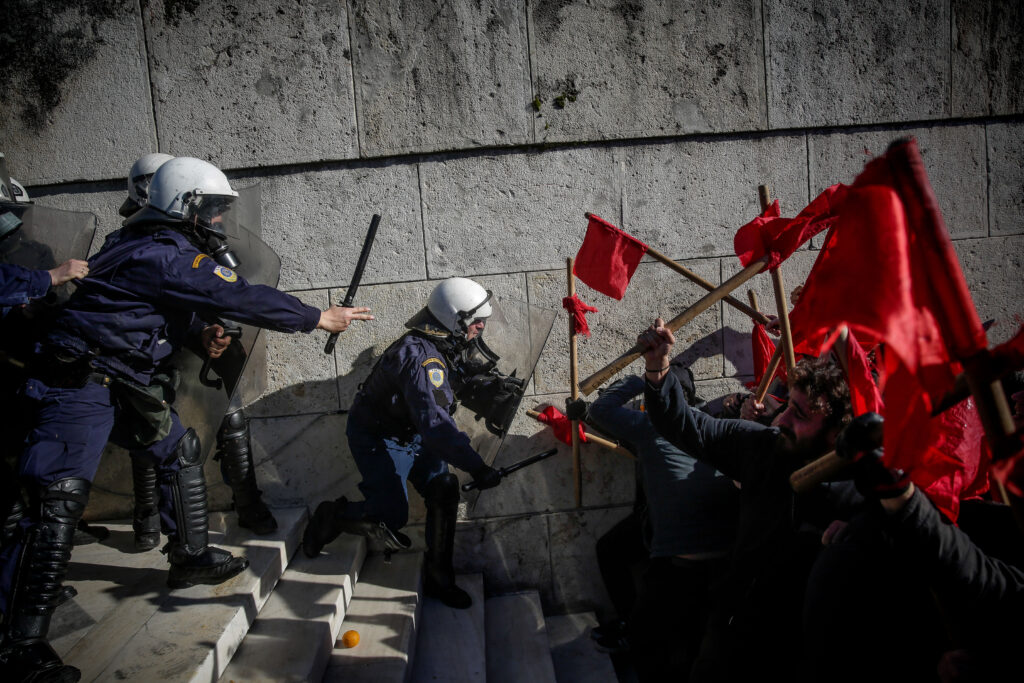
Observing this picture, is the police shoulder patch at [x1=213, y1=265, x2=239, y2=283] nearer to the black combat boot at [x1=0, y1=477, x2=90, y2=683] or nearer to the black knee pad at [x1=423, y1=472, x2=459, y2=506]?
the black combat boot at [x1=0, y1=477, x2=90, y2=683]

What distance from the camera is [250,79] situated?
3.66 m

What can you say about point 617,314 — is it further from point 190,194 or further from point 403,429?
point 190,194

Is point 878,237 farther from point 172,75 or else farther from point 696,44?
point 172,75

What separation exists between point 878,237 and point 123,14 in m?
4.39

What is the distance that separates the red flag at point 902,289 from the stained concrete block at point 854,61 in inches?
115

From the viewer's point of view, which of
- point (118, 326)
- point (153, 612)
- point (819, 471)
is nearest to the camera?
point (819, 471)

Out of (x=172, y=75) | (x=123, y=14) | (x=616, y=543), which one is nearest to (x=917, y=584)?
(x=616, y=543)

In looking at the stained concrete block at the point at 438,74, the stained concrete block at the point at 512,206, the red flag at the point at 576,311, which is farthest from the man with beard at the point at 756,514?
the stained concrete block at the point at 438,74

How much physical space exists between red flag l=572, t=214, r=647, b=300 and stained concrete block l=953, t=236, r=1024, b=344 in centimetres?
263

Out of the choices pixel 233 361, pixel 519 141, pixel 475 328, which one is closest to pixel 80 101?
pixel 233 361

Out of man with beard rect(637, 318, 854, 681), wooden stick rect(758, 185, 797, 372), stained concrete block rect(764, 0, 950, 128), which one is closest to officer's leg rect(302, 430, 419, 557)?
man with beard rect(637, 318, 854, 681)

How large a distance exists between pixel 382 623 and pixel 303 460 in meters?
1.26

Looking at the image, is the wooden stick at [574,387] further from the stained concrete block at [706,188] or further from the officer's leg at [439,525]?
the officer's leg at [439,525]

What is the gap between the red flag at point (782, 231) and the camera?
9.86 ft
